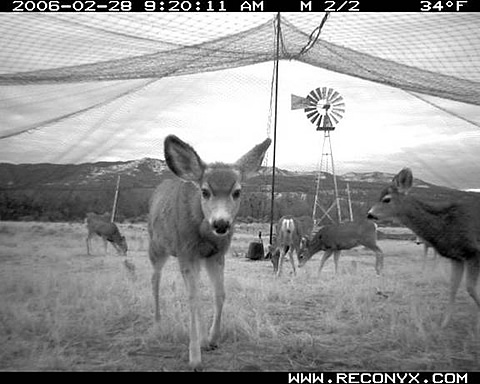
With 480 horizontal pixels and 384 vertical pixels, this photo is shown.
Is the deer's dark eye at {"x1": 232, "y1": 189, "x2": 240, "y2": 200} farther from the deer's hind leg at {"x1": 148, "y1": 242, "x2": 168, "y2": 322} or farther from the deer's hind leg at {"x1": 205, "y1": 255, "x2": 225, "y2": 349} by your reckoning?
the deer's hind leg at {"x1": 148, "y1": 242, "x2": 168, "y2": 322}

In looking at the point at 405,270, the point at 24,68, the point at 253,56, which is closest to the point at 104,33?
the point at 24,68

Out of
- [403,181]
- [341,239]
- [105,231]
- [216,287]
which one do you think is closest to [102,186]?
[216,287]

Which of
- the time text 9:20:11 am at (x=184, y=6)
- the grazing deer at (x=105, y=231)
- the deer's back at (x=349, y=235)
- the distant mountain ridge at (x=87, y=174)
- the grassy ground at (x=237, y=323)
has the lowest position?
the grazing deer at (x=105, y=231)

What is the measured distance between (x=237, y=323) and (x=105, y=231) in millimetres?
7323

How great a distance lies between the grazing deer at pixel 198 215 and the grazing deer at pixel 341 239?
19.7 feet

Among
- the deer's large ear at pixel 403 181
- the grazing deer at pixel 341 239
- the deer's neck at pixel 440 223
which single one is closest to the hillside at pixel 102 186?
the deer's neck at pixel 440 223

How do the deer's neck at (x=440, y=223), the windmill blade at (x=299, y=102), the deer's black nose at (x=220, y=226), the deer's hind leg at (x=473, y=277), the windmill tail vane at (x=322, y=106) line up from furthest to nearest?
the windmill blade at (x=299, y=102)
the windmill tail vane at (x=322, y=106)
the deer's neck at (x=440, y=223)
the deer's hind leg at (x=473, y=277)
the deer's black nose at (x=220, y=226)

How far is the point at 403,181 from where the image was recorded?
15.2 ft

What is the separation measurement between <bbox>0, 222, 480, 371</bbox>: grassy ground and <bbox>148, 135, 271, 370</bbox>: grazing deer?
474 millimetres

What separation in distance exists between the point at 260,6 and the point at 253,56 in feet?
6.49

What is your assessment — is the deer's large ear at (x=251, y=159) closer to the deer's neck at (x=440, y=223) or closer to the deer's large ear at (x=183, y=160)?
the deer's large ear at (x=183, y=160)

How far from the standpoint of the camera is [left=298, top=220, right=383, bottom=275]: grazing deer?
9.63 m

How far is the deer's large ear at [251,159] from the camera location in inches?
139
